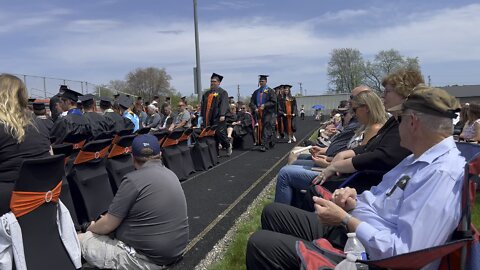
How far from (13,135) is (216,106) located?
26.2 ft

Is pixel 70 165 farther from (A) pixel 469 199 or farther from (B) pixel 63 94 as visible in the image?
(A) pixel 469 199

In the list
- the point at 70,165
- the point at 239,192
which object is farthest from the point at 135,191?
the point at 239,192

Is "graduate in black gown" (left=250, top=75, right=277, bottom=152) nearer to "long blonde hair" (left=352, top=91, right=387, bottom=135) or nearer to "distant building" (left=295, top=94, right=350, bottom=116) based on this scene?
"long blonde hair" (left=352, top=91, right=387, bottom=135)

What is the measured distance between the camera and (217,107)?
11180 mm

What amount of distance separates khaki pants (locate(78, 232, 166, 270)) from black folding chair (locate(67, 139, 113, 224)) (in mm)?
1330

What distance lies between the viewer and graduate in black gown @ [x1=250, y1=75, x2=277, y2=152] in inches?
545

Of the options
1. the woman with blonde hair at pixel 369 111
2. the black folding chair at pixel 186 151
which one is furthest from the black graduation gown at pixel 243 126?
the woman with blonde hair at pixel 369 111

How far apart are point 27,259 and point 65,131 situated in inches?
120

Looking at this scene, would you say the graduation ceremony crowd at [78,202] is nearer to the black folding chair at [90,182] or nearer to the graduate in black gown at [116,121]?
the black folding chair at [90,182]

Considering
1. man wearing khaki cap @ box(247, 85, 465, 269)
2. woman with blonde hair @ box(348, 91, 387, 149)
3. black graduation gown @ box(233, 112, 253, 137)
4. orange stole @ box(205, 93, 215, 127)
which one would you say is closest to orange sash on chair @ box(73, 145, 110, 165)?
man wearing khaki cap @ box(247, 85, 465, 269)

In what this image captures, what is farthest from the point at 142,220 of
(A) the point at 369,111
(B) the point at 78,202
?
(A) the point at 369,111

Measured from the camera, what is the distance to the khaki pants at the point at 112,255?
3.63 metres

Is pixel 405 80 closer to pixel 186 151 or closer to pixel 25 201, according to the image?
pixel 25 201

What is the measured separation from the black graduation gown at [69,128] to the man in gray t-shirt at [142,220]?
2201mm
